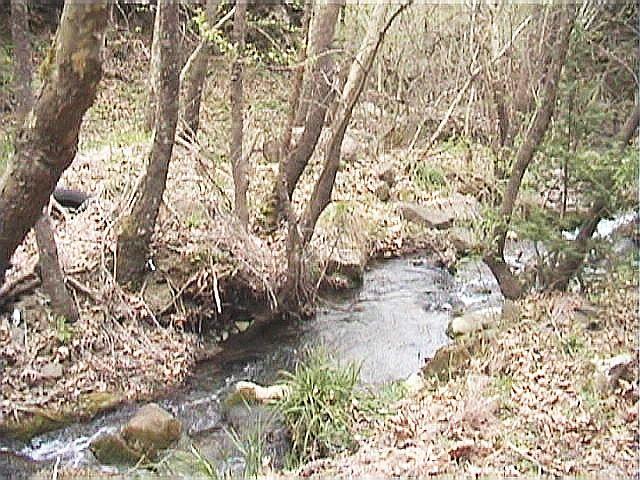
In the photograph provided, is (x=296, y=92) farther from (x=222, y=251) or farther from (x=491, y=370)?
(x=491, y=370)

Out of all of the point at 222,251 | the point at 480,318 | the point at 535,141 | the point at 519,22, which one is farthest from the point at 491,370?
the point at 519,22

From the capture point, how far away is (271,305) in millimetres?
9719

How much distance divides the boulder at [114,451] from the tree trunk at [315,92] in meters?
4.61

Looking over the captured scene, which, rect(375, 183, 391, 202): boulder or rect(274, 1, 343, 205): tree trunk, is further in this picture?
rect(375, 183, 391, 202): boulder

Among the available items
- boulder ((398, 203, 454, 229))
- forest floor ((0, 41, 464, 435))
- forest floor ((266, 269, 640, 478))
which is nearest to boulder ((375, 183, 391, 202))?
forest floor ((0, 41, 464, 435))

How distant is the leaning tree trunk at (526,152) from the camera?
8073mm

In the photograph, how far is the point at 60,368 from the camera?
306 inches

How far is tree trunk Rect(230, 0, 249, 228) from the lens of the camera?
10047 millimetres

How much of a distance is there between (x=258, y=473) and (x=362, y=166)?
407 inches

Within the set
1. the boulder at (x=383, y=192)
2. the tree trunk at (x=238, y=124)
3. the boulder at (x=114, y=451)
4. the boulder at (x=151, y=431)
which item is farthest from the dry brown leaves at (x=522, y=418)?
the boulder at (x=383, y=192)

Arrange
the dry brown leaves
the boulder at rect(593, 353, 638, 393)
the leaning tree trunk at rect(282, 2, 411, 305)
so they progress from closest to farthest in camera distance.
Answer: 1. the dry brown leaves
2. the boulder at rect(593, 353, 638, 393)
3. the leaning tree trunk at rect(282, 2, 411, 305)

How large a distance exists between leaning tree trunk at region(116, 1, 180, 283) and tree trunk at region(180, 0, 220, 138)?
189 cm

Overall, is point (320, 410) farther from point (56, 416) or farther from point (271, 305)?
point (271, 305)

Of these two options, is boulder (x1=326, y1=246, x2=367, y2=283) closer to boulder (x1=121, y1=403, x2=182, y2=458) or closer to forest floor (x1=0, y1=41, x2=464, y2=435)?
forest floor (x1=0, y1=41, x2=464, y2=435)
